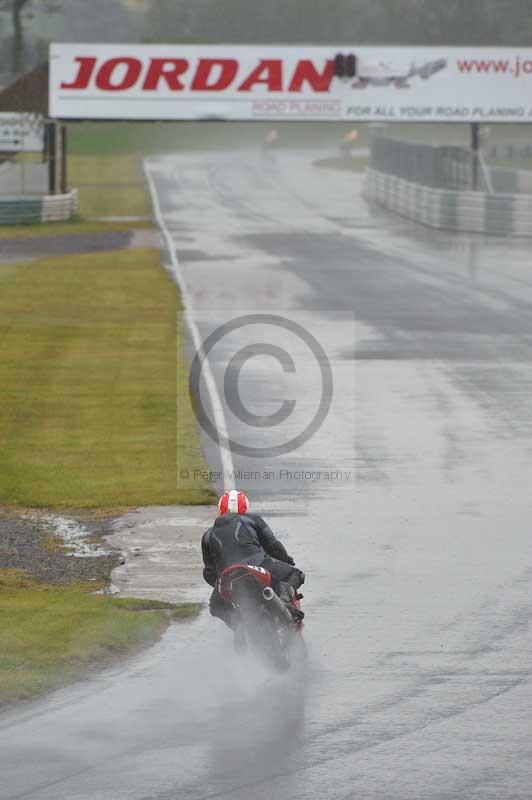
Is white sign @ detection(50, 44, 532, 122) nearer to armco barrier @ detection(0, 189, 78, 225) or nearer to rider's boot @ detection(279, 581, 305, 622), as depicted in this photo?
armco barrier @ detection(0, 189, 78, 225)

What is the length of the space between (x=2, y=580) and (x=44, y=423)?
7.74m

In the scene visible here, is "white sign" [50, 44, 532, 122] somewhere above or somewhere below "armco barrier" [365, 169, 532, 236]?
above

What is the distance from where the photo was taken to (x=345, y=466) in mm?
18219

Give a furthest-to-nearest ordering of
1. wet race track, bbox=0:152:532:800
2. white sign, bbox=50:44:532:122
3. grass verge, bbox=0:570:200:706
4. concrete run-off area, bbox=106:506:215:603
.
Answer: white sign, bbox=50:44:532:122, concrete run-off area, bbox=106:506:215:603, grass verge, bbox=0:570:200:706, wet race track, bbox=0:152:532:800

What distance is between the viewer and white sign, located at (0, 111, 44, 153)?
5381cm

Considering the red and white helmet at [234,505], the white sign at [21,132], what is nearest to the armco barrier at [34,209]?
the white sign at [21,132]

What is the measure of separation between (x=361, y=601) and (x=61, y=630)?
8.76 ft

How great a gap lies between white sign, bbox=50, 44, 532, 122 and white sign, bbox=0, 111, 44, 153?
300cm

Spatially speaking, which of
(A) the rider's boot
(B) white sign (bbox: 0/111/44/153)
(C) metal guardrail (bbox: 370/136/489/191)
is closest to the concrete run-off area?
(A) the rider's boot

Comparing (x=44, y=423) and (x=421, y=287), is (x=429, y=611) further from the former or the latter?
(x=421, y=287)

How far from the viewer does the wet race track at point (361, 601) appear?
354 inches

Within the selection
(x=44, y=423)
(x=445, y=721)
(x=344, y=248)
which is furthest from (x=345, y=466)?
(x=344, y=248)

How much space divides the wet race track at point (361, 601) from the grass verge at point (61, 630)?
31cm

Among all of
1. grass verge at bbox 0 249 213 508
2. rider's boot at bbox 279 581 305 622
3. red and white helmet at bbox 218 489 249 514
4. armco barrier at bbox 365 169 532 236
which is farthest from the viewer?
armco barrier at bbox 365 169 532 236
